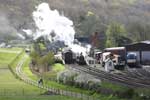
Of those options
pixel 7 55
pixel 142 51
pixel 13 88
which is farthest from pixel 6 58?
pixel 142 51

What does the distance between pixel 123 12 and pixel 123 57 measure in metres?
28.0

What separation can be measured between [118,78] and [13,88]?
7972 mm

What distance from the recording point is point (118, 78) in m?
37.4

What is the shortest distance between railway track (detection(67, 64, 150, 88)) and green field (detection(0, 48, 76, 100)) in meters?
4.58

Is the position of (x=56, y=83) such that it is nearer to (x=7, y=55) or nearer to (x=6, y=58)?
(x=6, y=58)

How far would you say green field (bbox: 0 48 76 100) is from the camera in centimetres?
3459

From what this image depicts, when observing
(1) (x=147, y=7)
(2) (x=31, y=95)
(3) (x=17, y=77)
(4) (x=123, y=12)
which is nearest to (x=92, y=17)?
(4) (x=123, y=12)

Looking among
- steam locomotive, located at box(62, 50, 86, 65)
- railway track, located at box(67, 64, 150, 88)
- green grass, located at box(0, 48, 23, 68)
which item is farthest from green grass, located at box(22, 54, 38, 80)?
railway track, located at box(67, 64, 150, 88)

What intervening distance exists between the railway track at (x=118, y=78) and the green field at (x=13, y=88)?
458 centimetres

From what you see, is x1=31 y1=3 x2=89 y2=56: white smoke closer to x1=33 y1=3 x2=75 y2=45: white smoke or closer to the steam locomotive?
x1=33 y1=3 x2=75 y2=45: white smoke

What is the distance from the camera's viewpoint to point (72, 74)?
37.7 metres

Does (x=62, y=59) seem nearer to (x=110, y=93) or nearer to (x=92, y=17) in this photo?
(x=110, y=93)

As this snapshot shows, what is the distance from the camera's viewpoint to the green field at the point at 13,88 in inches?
1362

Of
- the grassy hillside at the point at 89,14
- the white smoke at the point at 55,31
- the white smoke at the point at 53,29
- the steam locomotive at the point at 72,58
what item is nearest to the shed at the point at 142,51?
the steam locomotive at the point at 72,58
